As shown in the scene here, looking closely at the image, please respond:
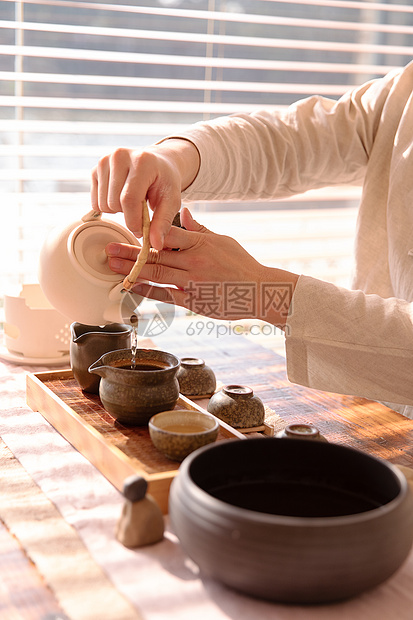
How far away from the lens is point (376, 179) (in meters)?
1.52

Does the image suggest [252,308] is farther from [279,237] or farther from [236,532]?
[279,237]

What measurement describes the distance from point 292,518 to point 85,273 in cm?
60

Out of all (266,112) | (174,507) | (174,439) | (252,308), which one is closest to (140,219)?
(252,308)

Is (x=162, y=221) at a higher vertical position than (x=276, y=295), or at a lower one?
higher

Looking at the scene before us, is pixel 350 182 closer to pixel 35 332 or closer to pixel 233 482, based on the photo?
pixel 35 332

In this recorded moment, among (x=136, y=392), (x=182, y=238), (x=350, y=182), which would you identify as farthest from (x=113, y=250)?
(x=350, y=182)

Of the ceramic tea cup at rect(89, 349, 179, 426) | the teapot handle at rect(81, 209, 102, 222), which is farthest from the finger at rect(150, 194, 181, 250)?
the ceramic tea cup at rect(89, 349, 179, 426)

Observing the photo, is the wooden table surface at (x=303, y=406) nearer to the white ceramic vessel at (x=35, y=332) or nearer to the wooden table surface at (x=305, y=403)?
the wooden table surface at (x=305, y=403)

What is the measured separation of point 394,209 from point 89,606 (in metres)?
1.07

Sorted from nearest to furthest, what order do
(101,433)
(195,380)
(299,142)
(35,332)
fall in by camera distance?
(101,433)
(195,380)
(35,332)
(299,142)

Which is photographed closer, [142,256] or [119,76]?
[142,256]

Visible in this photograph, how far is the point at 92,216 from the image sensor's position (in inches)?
43.7

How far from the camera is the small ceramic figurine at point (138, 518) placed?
0.71 metres

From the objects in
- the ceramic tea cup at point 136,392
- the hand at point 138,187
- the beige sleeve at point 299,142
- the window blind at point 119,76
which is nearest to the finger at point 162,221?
the hand at point 138,187
